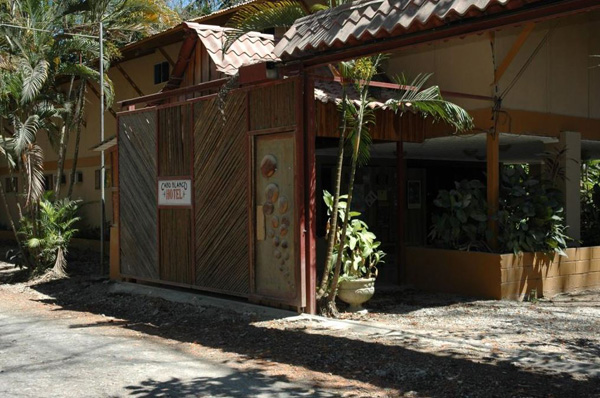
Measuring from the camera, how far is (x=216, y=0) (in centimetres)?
3334

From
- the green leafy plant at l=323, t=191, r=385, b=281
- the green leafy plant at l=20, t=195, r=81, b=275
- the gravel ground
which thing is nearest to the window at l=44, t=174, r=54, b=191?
the green leafy plant at l=20, t=195, r=81, b=275

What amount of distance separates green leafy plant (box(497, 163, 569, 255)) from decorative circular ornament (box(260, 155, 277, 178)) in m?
3.77

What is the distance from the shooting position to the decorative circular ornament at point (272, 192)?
31.9 feet

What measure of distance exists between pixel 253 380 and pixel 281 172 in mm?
3818

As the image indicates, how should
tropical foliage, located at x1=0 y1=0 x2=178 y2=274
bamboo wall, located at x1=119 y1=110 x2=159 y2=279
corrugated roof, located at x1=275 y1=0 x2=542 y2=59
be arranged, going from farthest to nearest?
tropical foliage, located at x1=0 y1=0 x2=178 y2=274
bamboo wall, located at x1=119 y1=110 x2=159 y2=279
corrugated roof, located at x1=275 y1=0 x2=542 y2=59

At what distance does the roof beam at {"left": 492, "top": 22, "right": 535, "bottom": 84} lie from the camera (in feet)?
34.2

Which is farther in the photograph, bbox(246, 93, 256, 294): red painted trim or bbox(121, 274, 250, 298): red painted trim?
bbox(121, 274, 250, 298): red painted trim

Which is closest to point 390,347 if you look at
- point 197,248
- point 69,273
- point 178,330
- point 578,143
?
point 178,330

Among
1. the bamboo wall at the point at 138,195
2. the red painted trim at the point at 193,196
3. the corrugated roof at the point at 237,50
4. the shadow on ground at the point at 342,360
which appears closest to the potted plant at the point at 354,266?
the shadow on ground at the point at 342,360

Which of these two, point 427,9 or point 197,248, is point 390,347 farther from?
point 197,248

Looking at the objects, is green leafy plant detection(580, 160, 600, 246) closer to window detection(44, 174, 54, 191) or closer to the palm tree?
the palm tree

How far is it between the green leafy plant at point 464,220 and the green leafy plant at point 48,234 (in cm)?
773

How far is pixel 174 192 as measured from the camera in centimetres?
1177

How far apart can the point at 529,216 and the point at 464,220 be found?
1.02 meters
